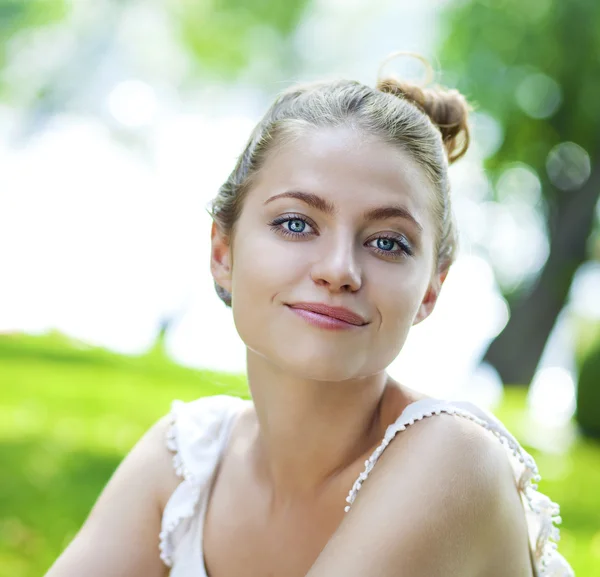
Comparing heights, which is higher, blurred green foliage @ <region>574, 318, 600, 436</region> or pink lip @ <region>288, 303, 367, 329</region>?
pink lip @ <region>288, 303, 367, 329</region>

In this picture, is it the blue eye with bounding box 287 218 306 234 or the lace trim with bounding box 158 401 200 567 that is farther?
the lace trim with bounding box 158 401 200 567

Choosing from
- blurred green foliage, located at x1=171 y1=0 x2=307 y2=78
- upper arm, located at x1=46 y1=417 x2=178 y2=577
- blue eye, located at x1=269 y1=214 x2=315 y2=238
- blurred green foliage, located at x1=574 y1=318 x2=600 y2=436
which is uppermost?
blurred green foliage, located at x1=171 y1=0 x2=307 y2=78

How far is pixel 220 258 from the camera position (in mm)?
2600

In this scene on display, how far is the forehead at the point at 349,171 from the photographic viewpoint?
2.16 meters

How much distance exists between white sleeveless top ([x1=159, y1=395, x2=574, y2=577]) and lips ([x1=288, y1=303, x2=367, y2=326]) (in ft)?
1.03

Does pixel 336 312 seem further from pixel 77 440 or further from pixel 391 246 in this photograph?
pixel 77 440

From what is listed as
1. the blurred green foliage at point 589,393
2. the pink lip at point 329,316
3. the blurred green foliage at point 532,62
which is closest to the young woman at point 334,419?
the pink lip at point 329,316

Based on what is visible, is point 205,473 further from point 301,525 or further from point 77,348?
point 77,348

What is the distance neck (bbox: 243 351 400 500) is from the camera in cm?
235

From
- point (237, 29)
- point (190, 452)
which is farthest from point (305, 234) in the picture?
point (237, 29)

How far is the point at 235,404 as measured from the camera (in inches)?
116

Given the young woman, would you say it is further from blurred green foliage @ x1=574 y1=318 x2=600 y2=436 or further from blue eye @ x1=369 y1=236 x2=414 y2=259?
blurred green foliage @ x1=574 y1=318 x2=600 y2=436

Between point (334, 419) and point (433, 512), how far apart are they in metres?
0.47

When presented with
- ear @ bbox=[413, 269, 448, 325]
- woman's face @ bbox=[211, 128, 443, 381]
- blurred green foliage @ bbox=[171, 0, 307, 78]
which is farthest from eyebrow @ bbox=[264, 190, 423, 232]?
blurred green foliage @ bbox=[171, 0, 307, 78]
